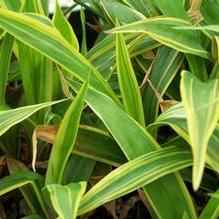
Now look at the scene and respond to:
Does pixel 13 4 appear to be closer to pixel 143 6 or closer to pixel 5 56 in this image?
pixel 5 56

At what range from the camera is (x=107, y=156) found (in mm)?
862

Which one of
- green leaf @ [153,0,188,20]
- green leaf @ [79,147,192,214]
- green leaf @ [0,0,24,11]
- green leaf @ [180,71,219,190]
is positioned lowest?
green leaf @ [79,147,192,214]

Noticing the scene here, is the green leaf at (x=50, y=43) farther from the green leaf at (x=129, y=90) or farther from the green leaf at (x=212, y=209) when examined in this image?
the green leaf at (x=212, y=209)

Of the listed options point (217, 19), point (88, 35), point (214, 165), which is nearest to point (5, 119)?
point (214, 165)

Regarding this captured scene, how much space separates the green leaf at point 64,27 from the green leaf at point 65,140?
7.6 inches

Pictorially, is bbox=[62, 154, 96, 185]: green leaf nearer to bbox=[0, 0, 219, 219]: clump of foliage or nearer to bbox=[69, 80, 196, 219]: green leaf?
bbox=[0, 0, 219, 219]: clump of foliage

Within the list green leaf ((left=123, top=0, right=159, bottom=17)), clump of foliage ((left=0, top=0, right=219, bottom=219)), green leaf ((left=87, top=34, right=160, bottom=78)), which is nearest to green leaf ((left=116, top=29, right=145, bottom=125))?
clump of foliage ((left=0, top=0, right=219, bottom=219))

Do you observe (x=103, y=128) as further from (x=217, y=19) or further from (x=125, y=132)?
(x=217, y=19)

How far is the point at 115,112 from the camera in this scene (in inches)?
31.9

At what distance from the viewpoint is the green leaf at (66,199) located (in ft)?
2.19

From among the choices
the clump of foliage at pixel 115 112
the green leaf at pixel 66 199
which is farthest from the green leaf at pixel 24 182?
the green leaf at pixel 66 199

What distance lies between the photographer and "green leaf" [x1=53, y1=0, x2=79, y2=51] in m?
0.95

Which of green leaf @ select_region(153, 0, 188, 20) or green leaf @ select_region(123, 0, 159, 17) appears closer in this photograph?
green leaf @ select_region(153, 0, 188, 20)

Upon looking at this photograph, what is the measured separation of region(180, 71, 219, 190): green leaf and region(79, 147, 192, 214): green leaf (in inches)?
4.5
